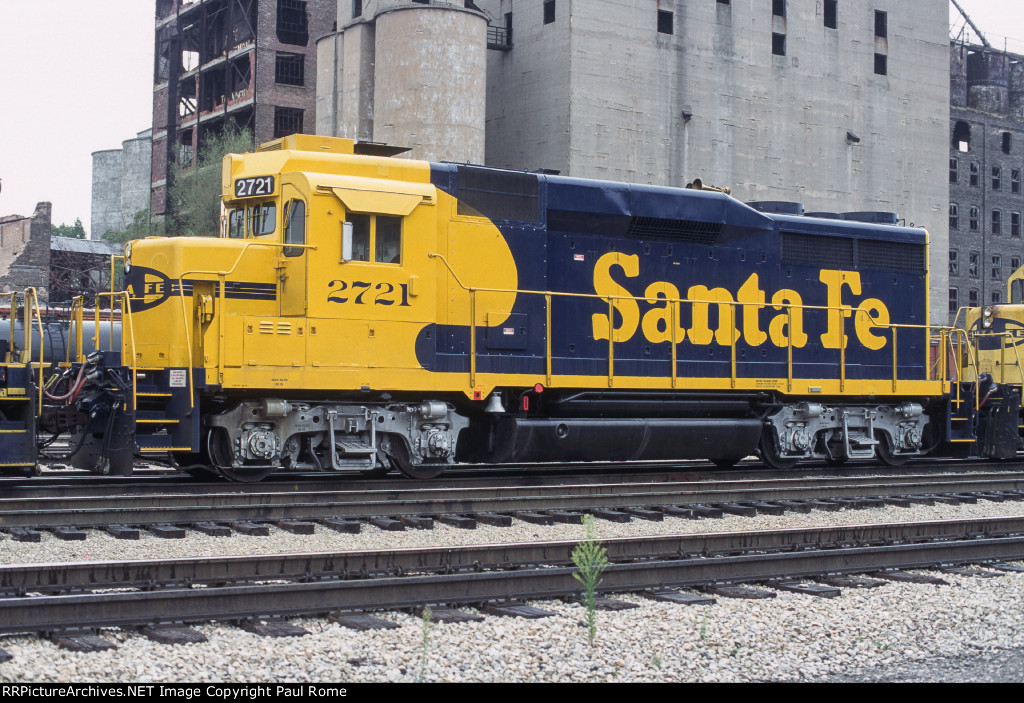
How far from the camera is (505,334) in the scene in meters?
12.9

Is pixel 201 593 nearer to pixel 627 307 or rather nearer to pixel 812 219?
pixel 627 307

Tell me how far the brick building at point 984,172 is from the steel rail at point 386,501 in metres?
A: 53.9

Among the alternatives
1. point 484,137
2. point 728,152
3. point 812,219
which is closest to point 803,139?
point 728,152

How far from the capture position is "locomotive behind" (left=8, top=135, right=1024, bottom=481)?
A: 11320mm

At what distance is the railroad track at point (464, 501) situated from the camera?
890 centimetres

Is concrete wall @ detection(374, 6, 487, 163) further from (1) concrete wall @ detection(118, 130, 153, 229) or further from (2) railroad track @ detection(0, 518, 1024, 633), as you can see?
(2) railroad track @ detection(0, 518, 1024, 633)

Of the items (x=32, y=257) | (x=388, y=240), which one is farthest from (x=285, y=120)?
(x=388, y=240)

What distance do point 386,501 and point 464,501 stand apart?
0.72 m

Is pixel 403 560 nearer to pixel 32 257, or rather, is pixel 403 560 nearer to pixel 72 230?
pixel 32 257

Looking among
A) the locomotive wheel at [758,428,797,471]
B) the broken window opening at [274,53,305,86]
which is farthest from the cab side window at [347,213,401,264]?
the broken window opening at [274,53,305,86]

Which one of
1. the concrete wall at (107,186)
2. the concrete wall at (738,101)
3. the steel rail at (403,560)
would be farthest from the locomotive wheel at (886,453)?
the concrete wall at (107,186)

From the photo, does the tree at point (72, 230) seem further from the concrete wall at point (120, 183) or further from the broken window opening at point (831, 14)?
the broken window opening at point (831, 14)

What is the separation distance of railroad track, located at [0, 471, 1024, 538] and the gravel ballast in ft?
10.5

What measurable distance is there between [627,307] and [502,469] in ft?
9.53
